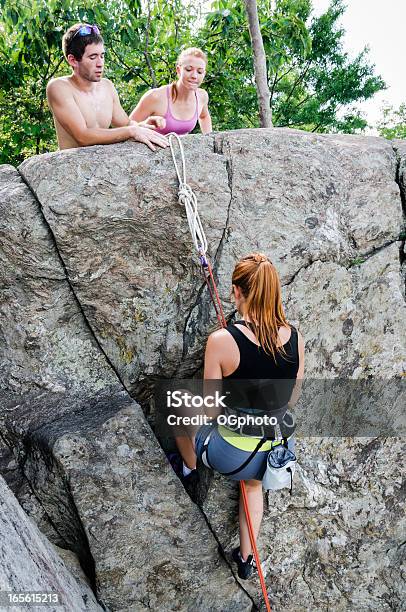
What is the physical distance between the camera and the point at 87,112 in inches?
182

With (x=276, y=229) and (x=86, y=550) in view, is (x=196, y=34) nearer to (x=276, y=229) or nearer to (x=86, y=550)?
(x=276, y=229)

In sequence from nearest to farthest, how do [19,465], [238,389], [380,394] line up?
1. [238,389]
2. [19,465]
3. [380,394]

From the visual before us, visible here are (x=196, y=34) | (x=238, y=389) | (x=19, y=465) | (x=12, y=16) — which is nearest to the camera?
(x=238, y=389)

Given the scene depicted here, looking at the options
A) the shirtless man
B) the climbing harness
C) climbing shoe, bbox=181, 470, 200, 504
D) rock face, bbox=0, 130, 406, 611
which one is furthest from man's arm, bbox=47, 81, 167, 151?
climbing shoe, bbox=181, 470, 200, 504

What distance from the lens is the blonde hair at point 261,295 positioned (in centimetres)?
336

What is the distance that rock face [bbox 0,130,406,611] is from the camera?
4133 millimetres

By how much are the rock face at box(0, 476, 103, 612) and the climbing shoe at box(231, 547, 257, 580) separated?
3.05ft

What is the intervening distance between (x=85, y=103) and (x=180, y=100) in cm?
80

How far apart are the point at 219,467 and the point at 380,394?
1.57 meters

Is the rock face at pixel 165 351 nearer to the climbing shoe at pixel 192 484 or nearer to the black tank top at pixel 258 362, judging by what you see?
the climbing shoe at pixel 192 484

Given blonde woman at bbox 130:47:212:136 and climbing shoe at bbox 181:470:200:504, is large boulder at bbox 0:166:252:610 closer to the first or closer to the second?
climbing shoe at bbox 181:470:200:504

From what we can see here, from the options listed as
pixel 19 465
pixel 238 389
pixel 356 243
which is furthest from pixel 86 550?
pixel 356 243

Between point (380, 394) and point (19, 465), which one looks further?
point (380, 394)
